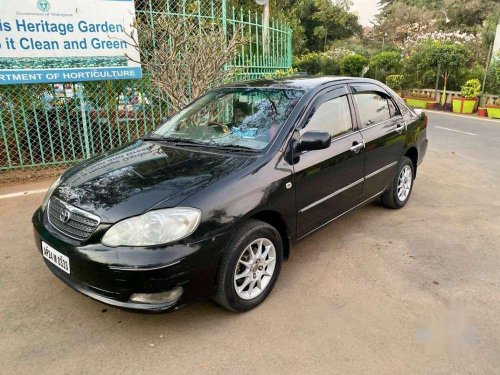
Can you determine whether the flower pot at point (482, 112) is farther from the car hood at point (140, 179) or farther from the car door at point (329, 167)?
the car hood at point (140, 179)

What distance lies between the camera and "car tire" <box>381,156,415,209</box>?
472 cm

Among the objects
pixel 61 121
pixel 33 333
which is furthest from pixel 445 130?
pixel 33 333

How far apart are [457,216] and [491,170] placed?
2.74 meters

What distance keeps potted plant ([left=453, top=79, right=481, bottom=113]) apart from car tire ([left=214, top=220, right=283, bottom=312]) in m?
14.8

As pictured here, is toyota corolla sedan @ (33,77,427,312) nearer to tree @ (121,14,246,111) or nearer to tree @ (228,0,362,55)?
tree @ (121,14,246,111)

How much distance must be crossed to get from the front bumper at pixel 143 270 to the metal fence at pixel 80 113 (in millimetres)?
4067

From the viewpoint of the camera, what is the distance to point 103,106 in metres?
6.46

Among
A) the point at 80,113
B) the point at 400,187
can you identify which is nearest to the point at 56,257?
the point at 400,187

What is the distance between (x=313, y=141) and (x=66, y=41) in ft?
14.1

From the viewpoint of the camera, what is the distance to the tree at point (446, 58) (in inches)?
639

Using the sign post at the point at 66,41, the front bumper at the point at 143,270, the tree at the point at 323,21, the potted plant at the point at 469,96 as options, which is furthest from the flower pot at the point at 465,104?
the tree at the point at 323,21

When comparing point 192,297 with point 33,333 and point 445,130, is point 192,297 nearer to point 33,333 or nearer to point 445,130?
point 33,333

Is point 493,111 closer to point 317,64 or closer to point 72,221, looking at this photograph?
point 317,64

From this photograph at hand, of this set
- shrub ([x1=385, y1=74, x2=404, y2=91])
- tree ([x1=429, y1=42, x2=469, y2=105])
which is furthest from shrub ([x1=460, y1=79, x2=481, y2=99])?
shrub ([x1=385, y1=74, x2=404, y2=91])
